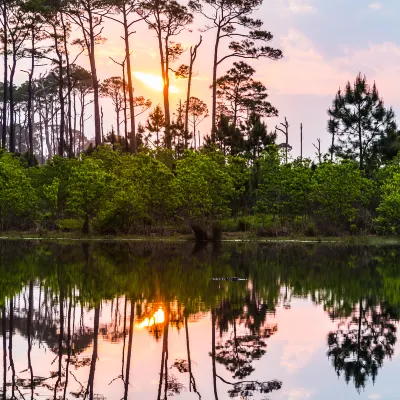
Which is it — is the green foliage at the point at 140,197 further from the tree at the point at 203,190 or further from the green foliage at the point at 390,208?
the green foliage at the point at 390,208

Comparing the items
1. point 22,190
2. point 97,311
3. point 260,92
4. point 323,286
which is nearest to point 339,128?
point 260,92

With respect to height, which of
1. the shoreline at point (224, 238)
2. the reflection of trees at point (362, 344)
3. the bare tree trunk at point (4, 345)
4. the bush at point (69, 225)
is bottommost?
the reflection of trees at point (362, 344)

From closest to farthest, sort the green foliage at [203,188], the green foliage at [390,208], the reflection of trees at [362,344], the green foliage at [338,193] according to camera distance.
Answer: the reflection of trees at [362,344] → the green foliage at [390,208] → the green foliage at [203,188] → the green foliage at [338,193]

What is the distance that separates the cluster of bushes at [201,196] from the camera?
40250 millimetres

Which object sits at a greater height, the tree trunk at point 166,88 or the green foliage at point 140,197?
the tree trunk at point 166,88

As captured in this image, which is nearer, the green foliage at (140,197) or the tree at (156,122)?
the green foliage at (140,197)

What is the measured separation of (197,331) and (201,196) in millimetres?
26541

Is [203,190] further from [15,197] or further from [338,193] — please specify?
[15,197]

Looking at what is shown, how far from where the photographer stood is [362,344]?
1283cm

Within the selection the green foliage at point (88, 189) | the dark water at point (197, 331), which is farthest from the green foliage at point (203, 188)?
the dark water at point (197, 331)

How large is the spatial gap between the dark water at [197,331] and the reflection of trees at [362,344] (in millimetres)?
23

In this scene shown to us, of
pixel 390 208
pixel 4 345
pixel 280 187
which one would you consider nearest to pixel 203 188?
pixel 280 187

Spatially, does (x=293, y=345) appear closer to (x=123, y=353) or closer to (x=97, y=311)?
(x=123, y=353)

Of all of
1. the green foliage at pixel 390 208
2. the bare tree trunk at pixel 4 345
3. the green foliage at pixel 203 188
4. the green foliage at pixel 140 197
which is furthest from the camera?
the green foliage at pixel 140 197
